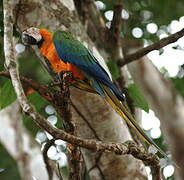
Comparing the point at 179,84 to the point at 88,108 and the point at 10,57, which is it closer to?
the point at 88,108

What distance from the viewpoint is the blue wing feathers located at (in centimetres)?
277

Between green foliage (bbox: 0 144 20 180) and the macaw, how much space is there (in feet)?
4.31

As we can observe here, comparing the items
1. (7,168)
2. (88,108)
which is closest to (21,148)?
(88,108)

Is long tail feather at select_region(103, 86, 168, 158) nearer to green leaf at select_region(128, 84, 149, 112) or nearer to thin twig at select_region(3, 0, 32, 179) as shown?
green leaf at select_region(128, 84, 149, 112)

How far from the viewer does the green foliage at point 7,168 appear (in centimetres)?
390

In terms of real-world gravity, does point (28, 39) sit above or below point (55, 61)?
above

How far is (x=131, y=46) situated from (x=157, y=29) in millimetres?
734

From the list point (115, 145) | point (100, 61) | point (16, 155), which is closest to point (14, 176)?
point (16, 155)

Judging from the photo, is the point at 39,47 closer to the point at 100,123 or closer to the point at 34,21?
the point at 34,21

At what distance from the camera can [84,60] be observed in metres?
2.88

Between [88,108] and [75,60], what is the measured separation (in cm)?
32

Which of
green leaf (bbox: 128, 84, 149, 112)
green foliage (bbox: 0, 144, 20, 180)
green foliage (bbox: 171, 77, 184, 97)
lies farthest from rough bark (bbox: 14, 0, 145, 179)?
green foliage (bbox: 171, 77, 184, 97)

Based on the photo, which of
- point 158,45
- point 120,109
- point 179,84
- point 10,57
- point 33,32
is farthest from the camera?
point 179,84

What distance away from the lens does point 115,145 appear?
78.5 inches
